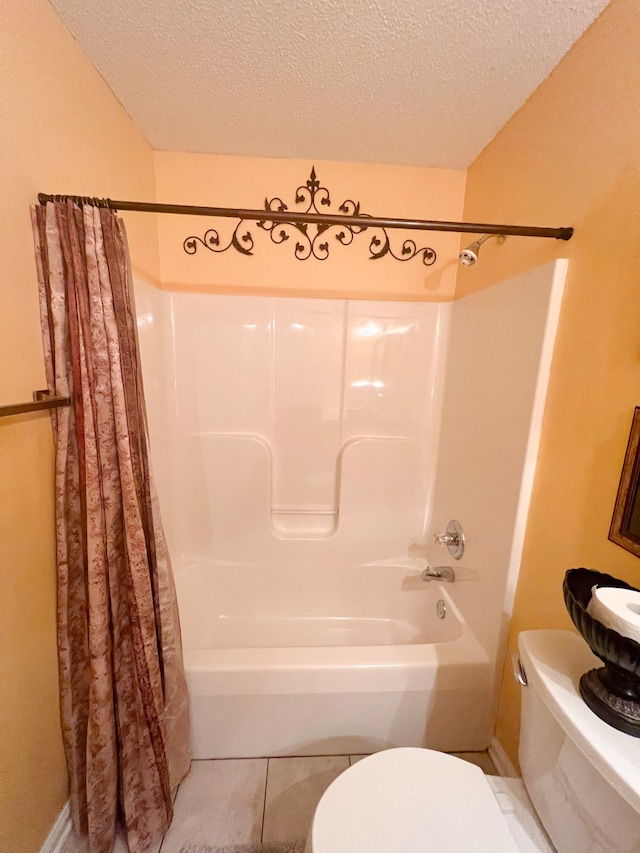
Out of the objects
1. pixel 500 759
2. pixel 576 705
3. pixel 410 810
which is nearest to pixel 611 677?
pixel 576 705

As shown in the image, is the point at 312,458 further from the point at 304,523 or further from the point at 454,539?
the point at 454,539

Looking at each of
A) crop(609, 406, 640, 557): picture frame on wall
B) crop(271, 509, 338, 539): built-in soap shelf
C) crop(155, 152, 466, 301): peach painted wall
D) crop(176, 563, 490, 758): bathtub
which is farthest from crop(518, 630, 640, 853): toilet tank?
crop(155, 152, 466, 301): peach painted wall

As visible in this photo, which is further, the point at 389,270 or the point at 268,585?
the point at 268,585

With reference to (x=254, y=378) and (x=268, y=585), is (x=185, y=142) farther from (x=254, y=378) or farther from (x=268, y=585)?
(x=268, y=585)

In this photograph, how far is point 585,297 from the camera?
0.98 metres

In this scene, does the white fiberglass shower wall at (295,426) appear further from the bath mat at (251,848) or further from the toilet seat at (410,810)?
the toilet seat at (410,810)

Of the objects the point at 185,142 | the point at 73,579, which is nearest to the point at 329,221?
the point at 185,142

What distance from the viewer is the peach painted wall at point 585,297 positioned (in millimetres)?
861

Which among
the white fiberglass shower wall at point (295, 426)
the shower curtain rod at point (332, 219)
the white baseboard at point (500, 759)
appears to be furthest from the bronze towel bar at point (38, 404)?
the white baseboard at point (500, 759)

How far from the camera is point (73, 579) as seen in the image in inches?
40.3

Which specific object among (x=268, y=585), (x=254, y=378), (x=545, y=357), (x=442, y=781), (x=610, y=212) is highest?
(x=610, y=212)

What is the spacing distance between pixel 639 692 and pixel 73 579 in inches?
50.4

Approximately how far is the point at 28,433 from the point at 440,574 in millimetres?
1623

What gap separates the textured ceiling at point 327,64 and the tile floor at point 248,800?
2285mm
